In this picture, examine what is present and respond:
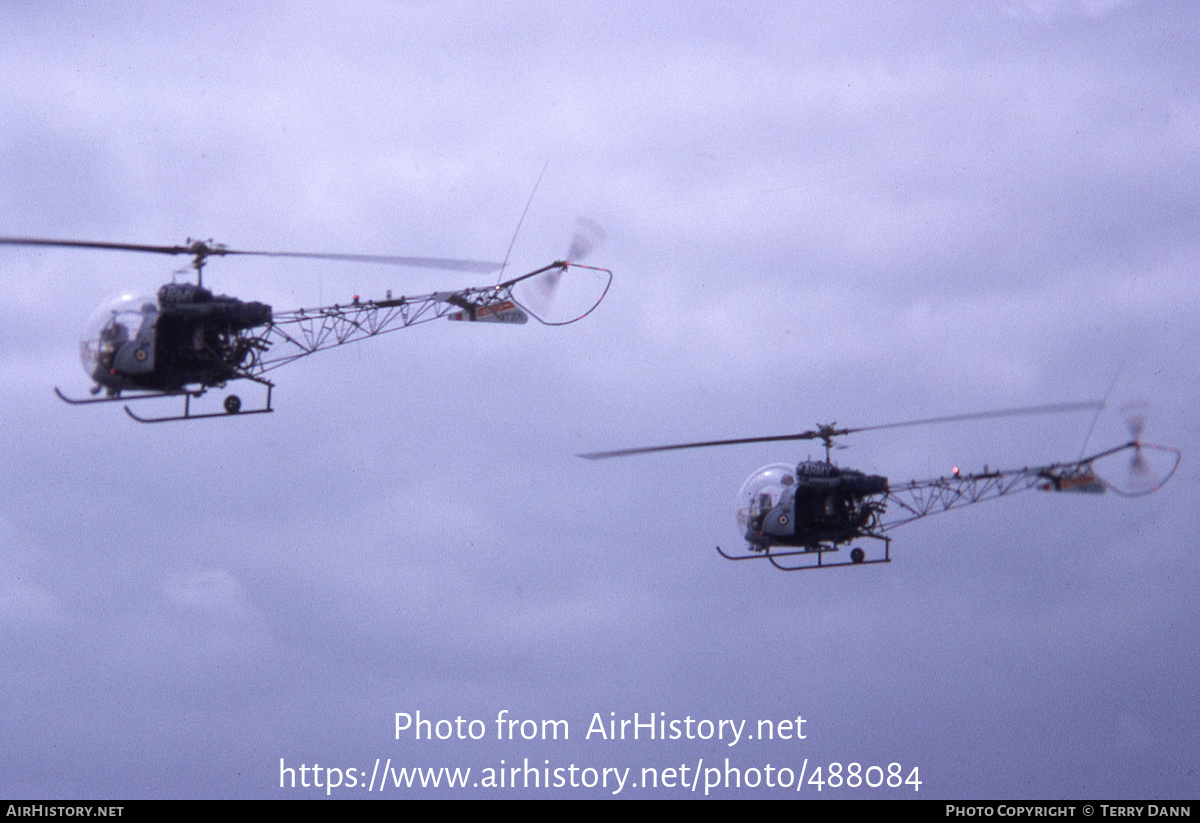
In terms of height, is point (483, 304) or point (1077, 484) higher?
point (483, 304)

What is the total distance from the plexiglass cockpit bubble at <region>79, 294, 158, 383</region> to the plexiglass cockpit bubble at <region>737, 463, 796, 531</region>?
17092 millimetres

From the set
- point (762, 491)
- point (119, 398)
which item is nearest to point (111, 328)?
point (119, 398)

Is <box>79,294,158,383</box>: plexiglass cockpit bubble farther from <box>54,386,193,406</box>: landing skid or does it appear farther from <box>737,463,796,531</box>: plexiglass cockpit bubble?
<box>737,463,796,531</box>: plexiglass cockpit bubble

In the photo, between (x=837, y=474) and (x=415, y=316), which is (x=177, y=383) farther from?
Answer: (x=837, y=474)

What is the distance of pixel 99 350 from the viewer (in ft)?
102

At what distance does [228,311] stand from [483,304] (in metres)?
5.74

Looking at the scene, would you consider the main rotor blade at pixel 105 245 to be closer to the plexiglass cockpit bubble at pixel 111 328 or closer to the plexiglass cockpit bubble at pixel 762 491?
the plexiglass cockpit bubble at pixel 111 328

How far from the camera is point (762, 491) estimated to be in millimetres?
38875

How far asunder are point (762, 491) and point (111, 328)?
17.9 m

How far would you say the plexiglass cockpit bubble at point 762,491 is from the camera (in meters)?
38.3

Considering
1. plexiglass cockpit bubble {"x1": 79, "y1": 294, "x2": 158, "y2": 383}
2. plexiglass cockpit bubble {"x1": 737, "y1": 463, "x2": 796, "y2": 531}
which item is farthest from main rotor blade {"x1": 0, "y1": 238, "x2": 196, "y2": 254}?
plexiglass cockpit bubble {"x1": 737, "y1": 463, "x2": 796, "y2": 531}

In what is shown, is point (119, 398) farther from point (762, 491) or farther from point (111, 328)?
point (762, 491)
